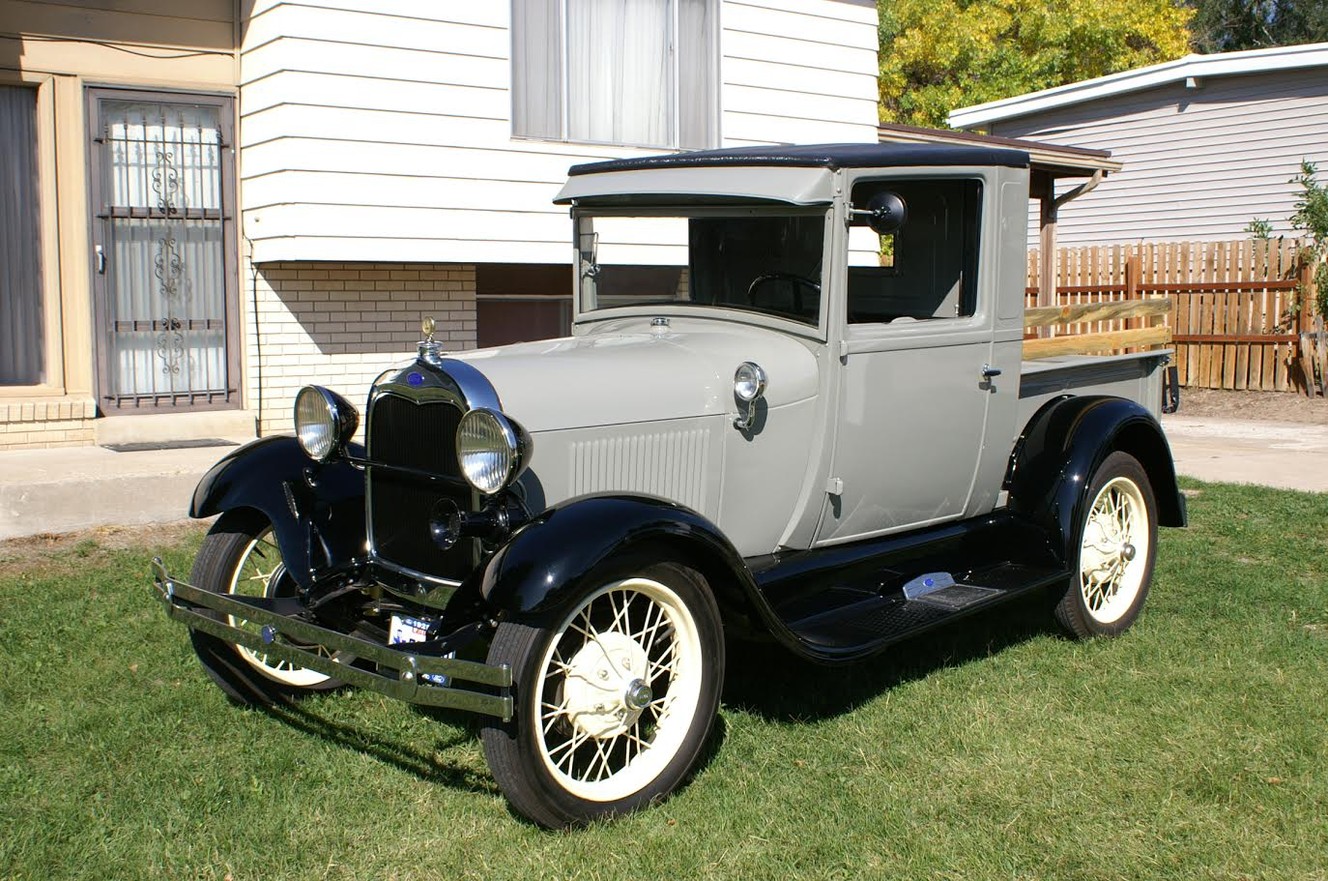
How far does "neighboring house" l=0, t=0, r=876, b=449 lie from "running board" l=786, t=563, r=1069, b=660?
16.4 ft

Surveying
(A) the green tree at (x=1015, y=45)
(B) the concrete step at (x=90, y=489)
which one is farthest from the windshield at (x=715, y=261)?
(A) the green tree at (x=1015, y=45)

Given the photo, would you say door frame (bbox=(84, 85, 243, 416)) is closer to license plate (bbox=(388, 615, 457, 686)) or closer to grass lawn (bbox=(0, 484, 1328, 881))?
grass lawn (bbox=(0, 484, 1328, 881))

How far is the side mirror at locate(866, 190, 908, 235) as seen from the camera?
14.5 feet

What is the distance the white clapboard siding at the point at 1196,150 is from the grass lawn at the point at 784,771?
13597 millimetres

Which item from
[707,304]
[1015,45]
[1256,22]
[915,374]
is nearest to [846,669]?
[915,374]

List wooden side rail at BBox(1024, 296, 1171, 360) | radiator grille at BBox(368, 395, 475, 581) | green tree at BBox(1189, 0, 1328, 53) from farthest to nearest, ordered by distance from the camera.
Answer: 1. green tree at BBox(1189, 0, 1328, 53)
2. wooden side rail at BBox(1024, 296, 1171, 360)
3. radiator grille at BBox(368, 395, 475, 581)

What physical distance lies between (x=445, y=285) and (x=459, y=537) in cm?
591

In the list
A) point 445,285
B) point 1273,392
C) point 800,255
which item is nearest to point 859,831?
point 800,255

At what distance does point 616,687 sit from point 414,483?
94 centimetres

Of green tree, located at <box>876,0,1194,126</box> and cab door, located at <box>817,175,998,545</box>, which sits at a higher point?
green tree, located at <box>876,0,1194,126</box>

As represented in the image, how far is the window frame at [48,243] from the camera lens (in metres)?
8.22

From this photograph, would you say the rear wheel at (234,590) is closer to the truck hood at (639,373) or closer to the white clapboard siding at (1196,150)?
the truck hood at (639,373)

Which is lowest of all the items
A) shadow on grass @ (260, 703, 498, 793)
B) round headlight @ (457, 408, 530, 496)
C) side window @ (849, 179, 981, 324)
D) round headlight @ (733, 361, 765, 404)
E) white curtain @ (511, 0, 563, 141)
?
shadow on grass @ (260, 703, 498, 793)

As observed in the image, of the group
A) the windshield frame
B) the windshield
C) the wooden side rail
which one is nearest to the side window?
the windshield
